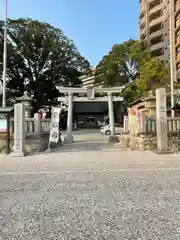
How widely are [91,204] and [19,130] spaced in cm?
877

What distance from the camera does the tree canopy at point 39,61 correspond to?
134ft

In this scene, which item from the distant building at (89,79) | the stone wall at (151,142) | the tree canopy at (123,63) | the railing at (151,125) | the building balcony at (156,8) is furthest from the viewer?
the building balcony at (156,8)

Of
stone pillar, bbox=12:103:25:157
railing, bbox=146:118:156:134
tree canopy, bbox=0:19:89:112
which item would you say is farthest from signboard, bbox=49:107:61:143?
tree canopy, bbox=0:19:89:112

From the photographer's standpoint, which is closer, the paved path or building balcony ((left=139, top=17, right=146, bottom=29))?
the paved path

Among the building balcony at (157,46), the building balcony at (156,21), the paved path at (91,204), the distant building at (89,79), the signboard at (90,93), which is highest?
the building balcony at (156,21)

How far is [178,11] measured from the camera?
42.8m

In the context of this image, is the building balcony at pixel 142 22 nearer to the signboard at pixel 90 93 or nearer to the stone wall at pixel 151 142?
the signboard at pixel 90 93

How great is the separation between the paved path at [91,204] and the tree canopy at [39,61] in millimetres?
34066

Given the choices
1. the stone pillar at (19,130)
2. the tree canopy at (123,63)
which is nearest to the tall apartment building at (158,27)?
the tree canopy at (123,63)

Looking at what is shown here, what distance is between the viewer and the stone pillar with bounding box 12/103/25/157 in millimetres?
12867

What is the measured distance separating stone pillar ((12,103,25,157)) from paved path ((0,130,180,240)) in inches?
177

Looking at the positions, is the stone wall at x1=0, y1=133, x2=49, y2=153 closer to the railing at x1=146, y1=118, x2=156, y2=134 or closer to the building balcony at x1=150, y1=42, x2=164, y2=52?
the railing at x1=146, y1=118, x2=156, y2=134

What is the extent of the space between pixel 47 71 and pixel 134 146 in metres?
30.1

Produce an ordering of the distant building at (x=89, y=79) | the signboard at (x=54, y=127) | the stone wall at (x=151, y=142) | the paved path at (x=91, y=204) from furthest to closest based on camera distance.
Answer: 1. the distant building at (x=89, y=79)
2. the signboard at (x=54, y=127)
3. the stone wall at (x=151, y=142)
4. the paved path at (x=91, y=204)
